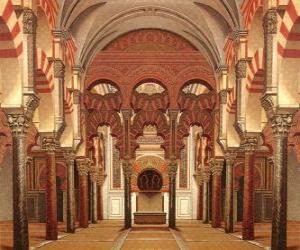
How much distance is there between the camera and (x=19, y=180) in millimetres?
8094

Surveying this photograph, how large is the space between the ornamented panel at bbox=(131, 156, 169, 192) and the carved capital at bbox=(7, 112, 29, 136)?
1502 centimetres

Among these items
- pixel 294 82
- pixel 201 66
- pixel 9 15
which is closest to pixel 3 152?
pixel 201 66

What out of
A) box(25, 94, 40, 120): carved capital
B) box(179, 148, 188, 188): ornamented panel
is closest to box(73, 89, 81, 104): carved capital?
box(25, 94, 40, 120): carved capital

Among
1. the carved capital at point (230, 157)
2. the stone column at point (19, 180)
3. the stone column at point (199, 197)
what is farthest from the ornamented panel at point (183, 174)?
the stone column at point (19, 180)

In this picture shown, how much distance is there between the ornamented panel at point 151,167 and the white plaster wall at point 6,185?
6.49 meters

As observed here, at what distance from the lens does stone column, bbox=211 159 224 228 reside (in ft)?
51.2

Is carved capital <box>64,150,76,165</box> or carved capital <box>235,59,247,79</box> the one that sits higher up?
carved capital <box>235,59,247,79</box>

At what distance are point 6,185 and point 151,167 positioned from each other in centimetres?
719

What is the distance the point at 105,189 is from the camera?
23.7 metres

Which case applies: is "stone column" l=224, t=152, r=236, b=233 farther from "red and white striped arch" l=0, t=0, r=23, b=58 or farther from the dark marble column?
"red and white striped arch" l=0, t=0, r=23, b=58

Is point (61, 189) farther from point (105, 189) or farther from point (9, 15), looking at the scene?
point (9, 15)

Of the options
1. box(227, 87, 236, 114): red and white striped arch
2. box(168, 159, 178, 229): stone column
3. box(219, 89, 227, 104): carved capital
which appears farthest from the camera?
box(168, 159, 178, 229): stone column

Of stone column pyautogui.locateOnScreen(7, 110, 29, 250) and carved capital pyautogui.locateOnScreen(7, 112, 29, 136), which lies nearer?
stone column pyautogui.locateOnScreen(7, 110, 29, 250)

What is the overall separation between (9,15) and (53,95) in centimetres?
345
